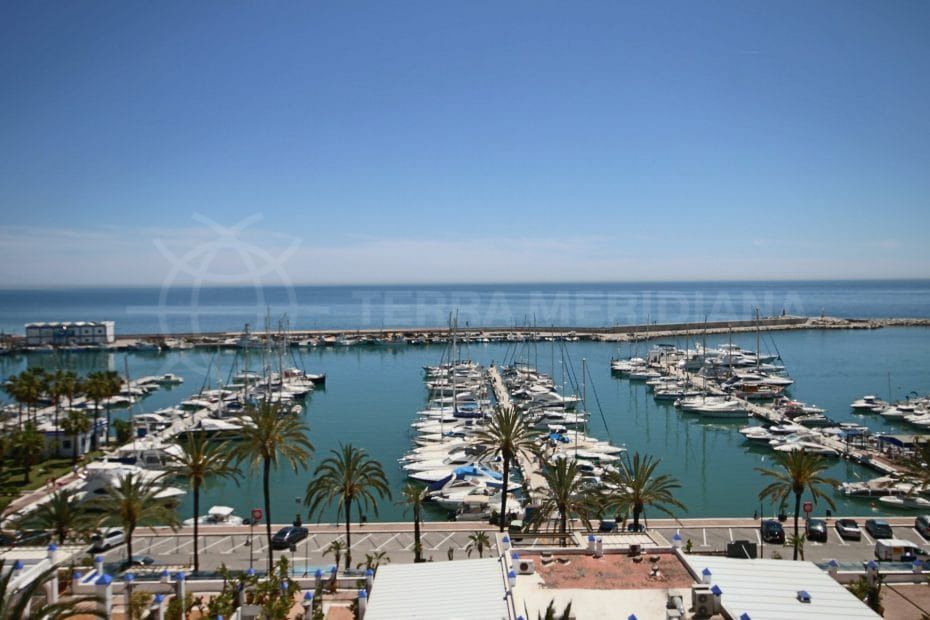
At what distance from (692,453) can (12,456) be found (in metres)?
50.3

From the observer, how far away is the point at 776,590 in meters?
17.7

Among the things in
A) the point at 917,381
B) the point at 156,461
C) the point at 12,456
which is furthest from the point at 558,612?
the point at 917,381

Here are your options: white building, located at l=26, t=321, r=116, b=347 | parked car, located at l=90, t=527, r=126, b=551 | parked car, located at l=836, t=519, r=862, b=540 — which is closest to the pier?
white building, located at l=26, t=321, r=116, b=347

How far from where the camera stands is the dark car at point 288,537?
100 feet

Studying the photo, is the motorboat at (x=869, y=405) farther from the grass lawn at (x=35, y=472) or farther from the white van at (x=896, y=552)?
the grass lawn at (x=35, y=472)

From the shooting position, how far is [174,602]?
1866 cm

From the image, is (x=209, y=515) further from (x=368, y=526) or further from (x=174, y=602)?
(x=174, y=602)

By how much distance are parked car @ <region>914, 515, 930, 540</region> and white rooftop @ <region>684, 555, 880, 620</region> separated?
1741cm

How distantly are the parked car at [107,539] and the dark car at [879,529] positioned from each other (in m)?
36.0

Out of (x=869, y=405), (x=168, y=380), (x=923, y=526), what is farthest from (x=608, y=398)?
(x=168, y=380)

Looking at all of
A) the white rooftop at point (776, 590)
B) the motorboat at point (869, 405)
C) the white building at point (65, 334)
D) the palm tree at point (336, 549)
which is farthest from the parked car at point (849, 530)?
the white building at point (65, 334)

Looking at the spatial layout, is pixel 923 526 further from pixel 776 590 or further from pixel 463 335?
pixel 463 335

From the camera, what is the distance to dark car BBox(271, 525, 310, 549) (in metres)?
30.6

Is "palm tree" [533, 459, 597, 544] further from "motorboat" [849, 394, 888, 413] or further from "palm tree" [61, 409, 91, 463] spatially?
"motorboat" [849, 394, 888, 413]
